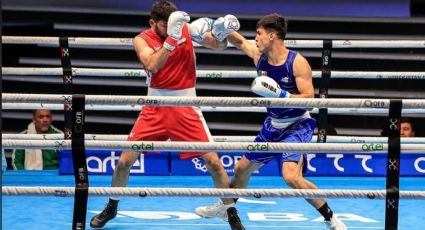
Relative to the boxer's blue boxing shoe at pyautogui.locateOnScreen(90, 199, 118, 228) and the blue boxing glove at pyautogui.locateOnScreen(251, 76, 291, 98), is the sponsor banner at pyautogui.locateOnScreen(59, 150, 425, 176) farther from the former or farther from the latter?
the blue boxing glove at pyautogui.locateOnScreen(251, 76, 291, 98)

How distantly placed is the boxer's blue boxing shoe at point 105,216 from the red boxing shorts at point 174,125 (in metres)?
0.46

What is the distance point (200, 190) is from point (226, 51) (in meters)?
5.48

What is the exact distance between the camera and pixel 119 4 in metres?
10.3

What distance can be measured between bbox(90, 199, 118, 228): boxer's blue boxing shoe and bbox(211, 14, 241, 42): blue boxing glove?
1.28 metres

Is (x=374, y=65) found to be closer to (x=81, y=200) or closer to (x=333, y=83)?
(x=333, y=83)

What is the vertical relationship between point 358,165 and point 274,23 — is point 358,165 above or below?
below

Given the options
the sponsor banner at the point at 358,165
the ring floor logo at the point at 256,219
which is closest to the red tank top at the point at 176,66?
the ring floor logo at the point at 256,219

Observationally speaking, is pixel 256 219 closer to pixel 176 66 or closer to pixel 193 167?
pixel 176 66

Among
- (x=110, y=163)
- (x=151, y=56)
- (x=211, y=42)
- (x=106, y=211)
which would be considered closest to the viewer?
(x=151, y=56)

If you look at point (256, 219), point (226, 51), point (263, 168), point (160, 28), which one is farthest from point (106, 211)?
point (226, 51)

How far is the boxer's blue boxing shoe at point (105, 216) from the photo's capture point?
18.3 feet

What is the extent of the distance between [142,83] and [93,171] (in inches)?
101

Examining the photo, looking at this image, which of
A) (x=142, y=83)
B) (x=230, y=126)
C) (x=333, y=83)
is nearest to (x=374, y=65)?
(x=333, y=83)

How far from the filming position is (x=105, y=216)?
18.3 feet
